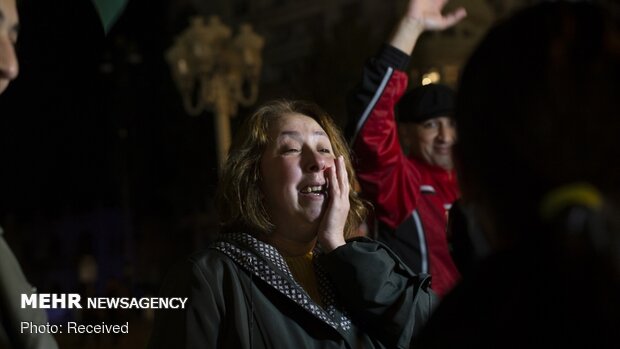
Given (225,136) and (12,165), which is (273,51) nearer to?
(12,165)

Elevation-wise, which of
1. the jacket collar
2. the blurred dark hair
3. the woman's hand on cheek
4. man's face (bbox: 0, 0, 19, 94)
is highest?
man's face (bbox: 0, 0, 19, 94)

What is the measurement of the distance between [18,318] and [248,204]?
1.12m

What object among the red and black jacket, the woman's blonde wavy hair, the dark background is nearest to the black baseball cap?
the red and black jacket

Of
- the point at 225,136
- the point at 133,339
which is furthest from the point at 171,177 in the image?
the point at 133,339

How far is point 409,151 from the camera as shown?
414 centimetres

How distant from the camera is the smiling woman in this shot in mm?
2379

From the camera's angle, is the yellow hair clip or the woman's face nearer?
the yellow hair clip

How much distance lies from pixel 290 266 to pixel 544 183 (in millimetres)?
1572

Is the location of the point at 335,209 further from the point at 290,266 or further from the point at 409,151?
the point at 409,151

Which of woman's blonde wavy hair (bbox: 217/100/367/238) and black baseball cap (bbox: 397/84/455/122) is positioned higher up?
black baseball cap (bbox: 397/84/455/122)

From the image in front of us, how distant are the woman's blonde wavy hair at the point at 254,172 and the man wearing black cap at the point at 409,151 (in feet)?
1.16

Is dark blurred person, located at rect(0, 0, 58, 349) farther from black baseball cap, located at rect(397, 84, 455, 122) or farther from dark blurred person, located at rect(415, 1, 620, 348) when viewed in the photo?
black baseball cap, located at rect(397, 84, 455, 122)

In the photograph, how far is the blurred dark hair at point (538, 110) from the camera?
45.5 inches

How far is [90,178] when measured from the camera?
71.9ft
